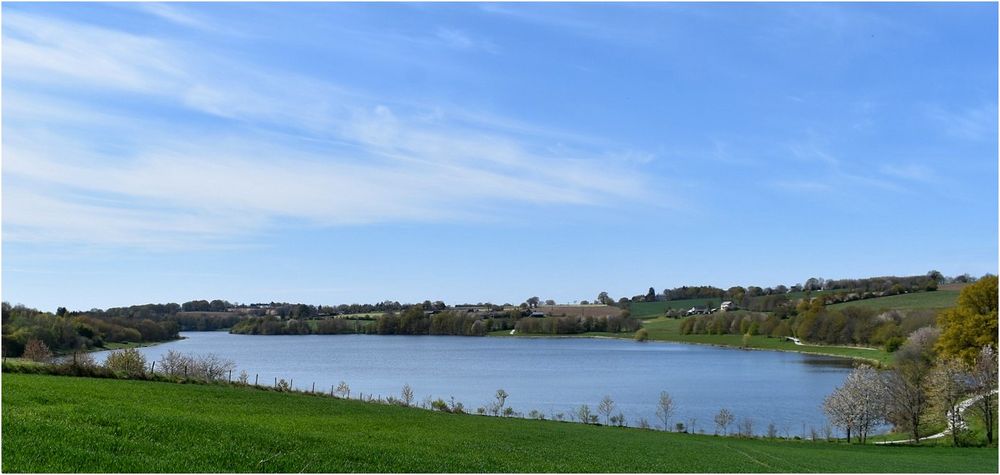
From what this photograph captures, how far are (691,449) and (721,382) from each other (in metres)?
53.7

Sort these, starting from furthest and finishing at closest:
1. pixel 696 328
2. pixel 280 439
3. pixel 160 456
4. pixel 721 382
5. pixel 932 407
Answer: pixel 696 328 → pixel 721 382 → pixel 932 407 → pixel 280 439 → pixel 160 456

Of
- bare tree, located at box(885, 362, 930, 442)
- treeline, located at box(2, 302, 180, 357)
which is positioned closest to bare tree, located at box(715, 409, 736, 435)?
bare tree, located at box(885, 362, 930, 442)

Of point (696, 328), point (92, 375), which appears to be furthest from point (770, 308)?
point (92, 375)

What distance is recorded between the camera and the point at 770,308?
193m

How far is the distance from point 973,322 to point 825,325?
88.2 m

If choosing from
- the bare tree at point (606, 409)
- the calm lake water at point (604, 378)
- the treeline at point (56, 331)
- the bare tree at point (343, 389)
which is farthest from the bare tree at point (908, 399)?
the treeline at point (56, 331)

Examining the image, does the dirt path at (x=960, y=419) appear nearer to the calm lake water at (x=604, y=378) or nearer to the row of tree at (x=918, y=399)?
the row of tree at (x=918, y=399)

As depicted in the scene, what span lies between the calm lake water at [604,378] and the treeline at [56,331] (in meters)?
21.9

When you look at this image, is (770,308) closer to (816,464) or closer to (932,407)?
(932,407)

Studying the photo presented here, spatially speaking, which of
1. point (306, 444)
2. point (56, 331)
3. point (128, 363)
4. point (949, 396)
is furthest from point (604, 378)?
point (306, 444)

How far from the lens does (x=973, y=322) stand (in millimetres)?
58250

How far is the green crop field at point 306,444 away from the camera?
1440cm

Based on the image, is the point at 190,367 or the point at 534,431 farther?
the point at 190,367

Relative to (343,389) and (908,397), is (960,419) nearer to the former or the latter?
(908,397)
